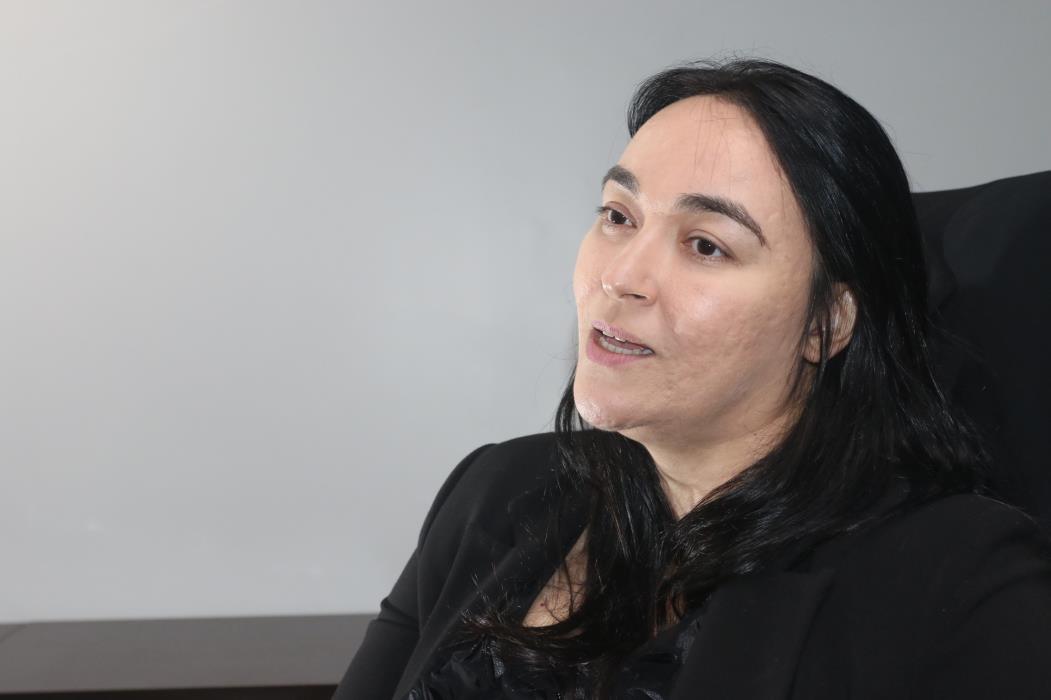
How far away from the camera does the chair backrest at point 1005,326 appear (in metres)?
1.22

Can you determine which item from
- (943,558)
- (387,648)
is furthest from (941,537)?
(387,648)

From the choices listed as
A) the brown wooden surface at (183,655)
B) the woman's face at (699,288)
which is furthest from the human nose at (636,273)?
the brown wooden surface at (183,655)

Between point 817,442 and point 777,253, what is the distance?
0.21 metres

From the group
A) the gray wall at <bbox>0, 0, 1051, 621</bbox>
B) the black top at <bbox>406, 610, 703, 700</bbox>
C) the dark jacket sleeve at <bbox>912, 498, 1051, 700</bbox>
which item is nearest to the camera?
the dark jacket sleeve at <bbox>912, 498, 1051, 700</bbox>

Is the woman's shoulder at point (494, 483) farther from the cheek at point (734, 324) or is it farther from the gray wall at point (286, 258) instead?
the gray wall at point (286, 258)

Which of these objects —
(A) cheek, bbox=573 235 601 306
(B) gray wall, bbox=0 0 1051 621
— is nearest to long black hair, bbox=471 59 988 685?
(A) cheek, bbox=573 235 601 306

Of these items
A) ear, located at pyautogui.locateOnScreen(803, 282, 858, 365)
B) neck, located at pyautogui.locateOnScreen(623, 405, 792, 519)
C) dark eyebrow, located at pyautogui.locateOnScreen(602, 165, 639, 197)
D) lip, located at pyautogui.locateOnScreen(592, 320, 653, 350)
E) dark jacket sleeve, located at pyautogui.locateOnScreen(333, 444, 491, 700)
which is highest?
dark eyebrow, located at pyautogui.locateOnScreen(602, 165, 639, 197)

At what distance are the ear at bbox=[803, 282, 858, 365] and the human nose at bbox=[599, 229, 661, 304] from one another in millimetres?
199

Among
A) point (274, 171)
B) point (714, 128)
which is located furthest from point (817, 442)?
point (274, 171)

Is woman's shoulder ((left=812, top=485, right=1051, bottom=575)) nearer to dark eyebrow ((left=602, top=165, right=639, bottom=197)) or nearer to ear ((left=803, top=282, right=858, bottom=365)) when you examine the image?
ear ((left=803, top=282, right=858, bottom=365))

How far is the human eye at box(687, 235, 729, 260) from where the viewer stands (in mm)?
1202

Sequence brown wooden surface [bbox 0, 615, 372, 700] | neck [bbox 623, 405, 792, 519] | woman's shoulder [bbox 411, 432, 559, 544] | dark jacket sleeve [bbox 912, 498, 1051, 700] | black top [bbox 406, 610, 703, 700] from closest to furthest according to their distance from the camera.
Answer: dark jacket sleeve [bbox 912, 498, 1051, 700] < black top [bbox 406, 610, 703, 700] < neck [bbox 623, 405, 792, 519] < woman's shoulder [bbox 411, 432, 559, 544] < brown wooden surface [bbox 0, 615, 372, 700]

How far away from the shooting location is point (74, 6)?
221 cm

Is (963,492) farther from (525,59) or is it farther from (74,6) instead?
(74,6)
